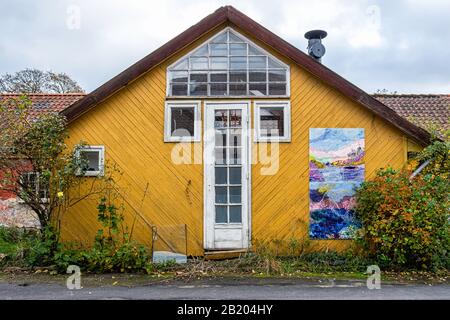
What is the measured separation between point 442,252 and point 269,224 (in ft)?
12.0

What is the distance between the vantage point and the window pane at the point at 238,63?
1006cm

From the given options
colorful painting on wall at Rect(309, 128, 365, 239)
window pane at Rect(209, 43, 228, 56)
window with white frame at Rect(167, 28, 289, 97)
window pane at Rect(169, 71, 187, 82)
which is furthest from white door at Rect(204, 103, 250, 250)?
colorful painting on wall at Rect(309, 128, 365, 239)

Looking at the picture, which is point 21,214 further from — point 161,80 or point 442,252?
point 442,252

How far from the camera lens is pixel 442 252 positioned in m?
8.80

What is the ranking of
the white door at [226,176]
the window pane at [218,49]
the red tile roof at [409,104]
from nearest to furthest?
1. the white door at [226,176]
2. the window pane at [218,49]
3. the red tile roof at [409,104]

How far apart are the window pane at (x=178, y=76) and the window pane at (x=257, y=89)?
1.58m

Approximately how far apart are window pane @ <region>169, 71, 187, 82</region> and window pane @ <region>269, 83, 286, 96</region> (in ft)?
6.72

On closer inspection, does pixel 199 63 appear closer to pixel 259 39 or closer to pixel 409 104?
pixel 259 39

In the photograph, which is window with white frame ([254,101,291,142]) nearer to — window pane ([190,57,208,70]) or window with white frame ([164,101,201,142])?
window with white frame ([164,101,201,142])

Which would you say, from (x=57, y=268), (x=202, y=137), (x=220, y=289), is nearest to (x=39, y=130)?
Answer: (x=57, y=268)

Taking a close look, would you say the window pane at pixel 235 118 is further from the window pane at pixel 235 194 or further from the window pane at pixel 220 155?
the window pane at pixel 235 194

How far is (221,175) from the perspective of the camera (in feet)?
32.1

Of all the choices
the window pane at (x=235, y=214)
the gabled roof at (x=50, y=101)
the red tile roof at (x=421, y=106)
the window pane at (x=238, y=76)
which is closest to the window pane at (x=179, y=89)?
the window pane at (x=238, y=76)

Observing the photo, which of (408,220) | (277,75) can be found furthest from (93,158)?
(408,220)
